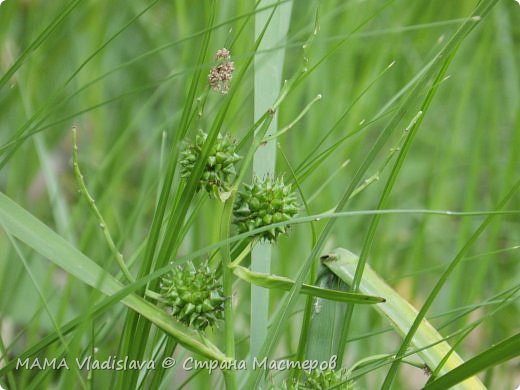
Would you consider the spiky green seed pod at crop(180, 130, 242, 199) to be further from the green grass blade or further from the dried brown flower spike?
the green grass blade

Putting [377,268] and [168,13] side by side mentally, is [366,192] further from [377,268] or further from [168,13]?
[168,13]

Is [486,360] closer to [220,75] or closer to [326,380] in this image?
[326,380]

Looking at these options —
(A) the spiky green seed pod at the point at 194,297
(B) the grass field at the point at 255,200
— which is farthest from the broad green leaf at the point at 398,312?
(A) the spiky green seed pod at the point at 194,297

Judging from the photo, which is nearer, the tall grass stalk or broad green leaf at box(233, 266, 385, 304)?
broad green leaf at box(233, 266, 385, 304)

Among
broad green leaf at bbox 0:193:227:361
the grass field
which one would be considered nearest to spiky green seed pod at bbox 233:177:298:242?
the grass field

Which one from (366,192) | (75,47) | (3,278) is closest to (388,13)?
(366,192)

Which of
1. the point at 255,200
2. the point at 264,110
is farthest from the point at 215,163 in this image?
the point at 264,110

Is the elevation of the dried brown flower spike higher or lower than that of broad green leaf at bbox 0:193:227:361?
higher
